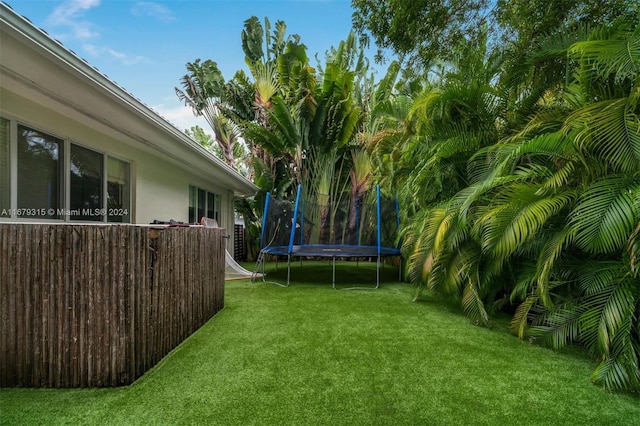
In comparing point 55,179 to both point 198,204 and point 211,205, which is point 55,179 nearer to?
point 198,204

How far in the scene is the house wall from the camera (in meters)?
3.27

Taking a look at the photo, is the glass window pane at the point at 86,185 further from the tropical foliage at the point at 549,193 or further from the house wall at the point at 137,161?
the tropical foliage at the point at 549,193

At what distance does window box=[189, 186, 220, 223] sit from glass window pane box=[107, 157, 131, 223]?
252cm

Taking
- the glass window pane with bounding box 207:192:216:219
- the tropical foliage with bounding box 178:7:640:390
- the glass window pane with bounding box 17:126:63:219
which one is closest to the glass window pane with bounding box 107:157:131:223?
the glass window pane with bounding box 17:126:63:219

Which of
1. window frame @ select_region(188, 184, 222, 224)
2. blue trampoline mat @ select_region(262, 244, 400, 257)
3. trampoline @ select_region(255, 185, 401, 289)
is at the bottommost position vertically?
blue trampoline mat @ select_region(262, 244, 400, 257)

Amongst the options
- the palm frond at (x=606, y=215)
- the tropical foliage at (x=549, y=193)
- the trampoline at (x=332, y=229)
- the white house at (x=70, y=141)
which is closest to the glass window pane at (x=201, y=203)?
the trampoline at (x=332, y=229)

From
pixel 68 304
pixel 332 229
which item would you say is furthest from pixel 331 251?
pixel 68 304

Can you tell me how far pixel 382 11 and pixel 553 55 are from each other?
256 centimetres

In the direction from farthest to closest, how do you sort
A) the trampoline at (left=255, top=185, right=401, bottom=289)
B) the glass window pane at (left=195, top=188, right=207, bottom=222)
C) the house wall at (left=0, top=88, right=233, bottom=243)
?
the glass window pane at (left=195, top=188, right=207, bottom=222) → the trampoline at (left=255, top=185, right=401, bottom=289) → the house wall at (left=0, top=88, right=233, bottom=243)

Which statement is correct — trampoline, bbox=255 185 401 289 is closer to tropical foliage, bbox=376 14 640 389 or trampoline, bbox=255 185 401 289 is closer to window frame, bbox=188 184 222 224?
window frame, bbox=188 184 222 224

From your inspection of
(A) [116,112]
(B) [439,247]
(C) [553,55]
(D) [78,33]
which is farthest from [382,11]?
(D) [78,33]

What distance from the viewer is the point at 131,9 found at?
616cm

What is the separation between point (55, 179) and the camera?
12.2 feet

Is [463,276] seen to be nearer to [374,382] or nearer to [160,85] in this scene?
[374,382]
